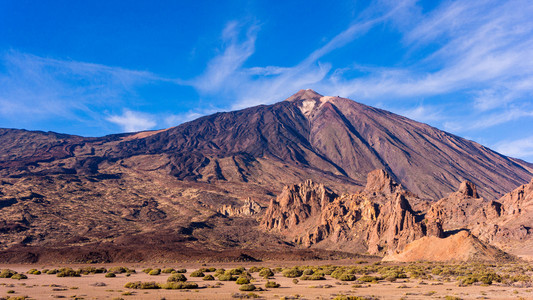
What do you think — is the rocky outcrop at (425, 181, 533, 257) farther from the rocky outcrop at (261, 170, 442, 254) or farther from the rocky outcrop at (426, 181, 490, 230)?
the rocky outcrop at (261, 170, 442, 254)

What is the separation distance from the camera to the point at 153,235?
11719cm

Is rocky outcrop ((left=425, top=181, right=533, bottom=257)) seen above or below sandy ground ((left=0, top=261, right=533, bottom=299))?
above

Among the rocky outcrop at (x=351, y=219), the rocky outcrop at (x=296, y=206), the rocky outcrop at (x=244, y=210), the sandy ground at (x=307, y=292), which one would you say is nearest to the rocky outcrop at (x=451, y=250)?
the rocky outcrop at (x=351, y=219)

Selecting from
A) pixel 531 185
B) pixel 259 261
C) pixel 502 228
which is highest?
pixel 531 185

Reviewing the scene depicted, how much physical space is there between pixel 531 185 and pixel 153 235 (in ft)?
323

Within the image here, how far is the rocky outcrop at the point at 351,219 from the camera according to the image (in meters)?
86.9

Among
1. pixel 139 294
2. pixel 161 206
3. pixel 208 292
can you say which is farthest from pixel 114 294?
pixel 161 206

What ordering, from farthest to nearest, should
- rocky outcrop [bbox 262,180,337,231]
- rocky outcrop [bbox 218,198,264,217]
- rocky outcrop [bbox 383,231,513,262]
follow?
rocky outcrop [bbox 218,198,264,217] → rocky outcrop [bbox 262,180,337,231] → rocky outcrop [bbox 383,231,513,262]

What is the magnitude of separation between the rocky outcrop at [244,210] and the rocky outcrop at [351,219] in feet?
80.2

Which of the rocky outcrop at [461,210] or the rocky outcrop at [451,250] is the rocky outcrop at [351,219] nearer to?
the rocky outcrop at [461,210]

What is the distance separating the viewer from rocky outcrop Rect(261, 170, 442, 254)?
86875 mm

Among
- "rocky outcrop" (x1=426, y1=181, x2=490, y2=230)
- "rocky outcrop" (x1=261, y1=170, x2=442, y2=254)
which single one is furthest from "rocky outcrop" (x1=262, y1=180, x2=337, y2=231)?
"rocky outcrop" (x1=426, y1=181, x2=490, y2=230)

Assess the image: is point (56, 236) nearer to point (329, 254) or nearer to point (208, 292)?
point (329, 254)

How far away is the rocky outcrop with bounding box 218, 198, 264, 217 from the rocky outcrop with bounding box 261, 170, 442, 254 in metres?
24.4
